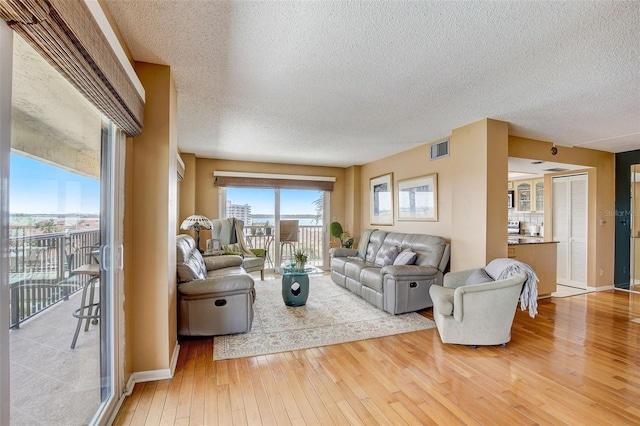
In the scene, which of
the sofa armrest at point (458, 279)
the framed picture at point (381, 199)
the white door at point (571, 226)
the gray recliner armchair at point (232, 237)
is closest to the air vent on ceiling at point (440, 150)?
the framed picture at point (381, 199)

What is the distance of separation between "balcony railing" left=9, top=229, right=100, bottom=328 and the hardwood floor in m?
1.07

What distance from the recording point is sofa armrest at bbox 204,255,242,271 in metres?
4.35

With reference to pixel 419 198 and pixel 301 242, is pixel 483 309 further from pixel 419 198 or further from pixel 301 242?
pixel 301 242

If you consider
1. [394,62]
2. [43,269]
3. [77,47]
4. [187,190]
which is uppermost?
[394,62]

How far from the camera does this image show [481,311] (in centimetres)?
278

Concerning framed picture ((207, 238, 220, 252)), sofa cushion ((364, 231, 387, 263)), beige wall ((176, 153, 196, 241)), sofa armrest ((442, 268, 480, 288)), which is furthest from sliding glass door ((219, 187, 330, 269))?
sofa armrest ((442, 268, 480, 288))

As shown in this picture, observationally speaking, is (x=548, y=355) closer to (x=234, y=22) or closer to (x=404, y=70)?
(x=404, y=70)

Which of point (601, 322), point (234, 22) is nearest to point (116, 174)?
point (234, 22)

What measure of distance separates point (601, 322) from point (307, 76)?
4465 millimetres

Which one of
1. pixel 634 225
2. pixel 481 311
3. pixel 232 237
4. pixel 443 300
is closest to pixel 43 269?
pixel 443 300

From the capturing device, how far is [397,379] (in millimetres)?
2297

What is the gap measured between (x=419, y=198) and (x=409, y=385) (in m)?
3.29

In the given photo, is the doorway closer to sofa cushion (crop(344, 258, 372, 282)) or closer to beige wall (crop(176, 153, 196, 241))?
sofa cushion (crop(344, 258, 372, 282))

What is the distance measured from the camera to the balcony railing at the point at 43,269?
1.04 m
